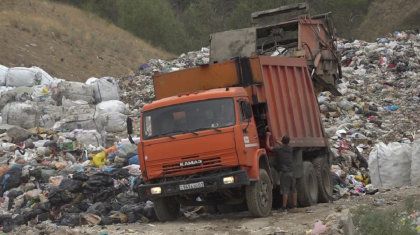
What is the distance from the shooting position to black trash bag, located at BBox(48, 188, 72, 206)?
1146cm

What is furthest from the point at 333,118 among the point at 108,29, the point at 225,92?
the point at 108,29

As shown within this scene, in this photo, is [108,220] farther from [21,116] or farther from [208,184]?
[21,116]

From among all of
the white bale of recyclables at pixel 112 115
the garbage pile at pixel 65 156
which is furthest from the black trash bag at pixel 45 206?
the white bale of recyclables at pixel 112 115

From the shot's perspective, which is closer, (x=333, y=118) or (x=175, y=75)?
(x=175, y=75)

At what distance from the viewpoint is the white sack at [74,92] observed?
18875mm

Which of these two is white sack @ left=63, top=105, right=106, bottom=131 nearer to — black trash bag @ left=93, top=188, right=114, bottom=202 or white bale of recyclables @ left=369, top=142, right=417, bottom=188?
black trash bag @ left=93, top=188, right=114, bottom=202

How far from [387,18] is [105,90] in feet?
125

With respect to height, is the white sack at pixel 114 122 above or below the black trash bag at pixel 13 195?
above

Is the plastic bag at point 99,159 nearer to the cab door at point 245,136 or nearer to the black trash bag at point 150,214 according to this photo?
the black trash bag at point 150,214

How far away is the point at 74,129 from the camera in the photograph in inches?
654

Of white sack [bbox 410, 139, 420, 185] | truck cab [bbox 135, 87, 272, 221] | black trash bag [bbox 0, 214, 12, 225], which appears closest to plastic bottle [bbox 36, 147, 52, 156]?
black trash bag [bbox 0, 214, 12, 225]

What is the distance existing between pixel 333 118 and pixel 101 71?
15.0 m

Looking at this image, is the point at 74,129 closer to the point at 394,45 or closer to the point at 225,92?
the point at 225,92

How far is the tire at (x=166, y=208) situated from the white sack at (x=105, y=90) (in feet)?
29.9
